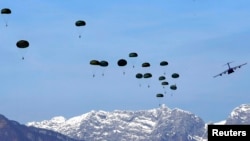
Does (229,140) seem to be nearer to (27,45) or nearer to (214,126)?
(214,126)

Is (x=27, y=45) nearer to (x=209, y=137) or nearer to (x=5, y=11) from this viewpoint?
(x=5, y=11)

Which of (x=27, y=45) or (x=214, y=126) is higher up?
(x=27, y=45)

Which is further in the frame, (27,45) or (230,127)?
(27,45)

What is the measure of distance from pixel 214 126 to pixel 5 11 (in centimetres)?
8921

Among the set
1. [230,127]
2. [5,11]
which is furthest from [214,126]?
[5,11]

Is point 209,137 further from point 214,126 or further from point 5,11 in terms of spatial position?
point 5,11

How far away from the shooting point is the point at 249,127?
122 metres

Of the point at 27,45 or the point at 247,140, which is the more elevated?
the point at 27,45

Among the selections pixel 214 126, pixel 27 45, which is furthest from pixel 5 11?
pixel 214 126

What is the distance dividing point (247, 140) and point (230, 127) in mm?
3887

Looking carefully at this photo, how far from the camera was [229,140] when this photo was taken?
396ft

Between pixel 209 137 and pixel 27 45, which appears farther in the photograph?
pixel 27 45

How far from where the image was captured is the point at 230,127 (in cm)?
12169

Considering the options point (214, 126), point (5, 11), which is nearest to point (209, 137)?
point (214, 126)
